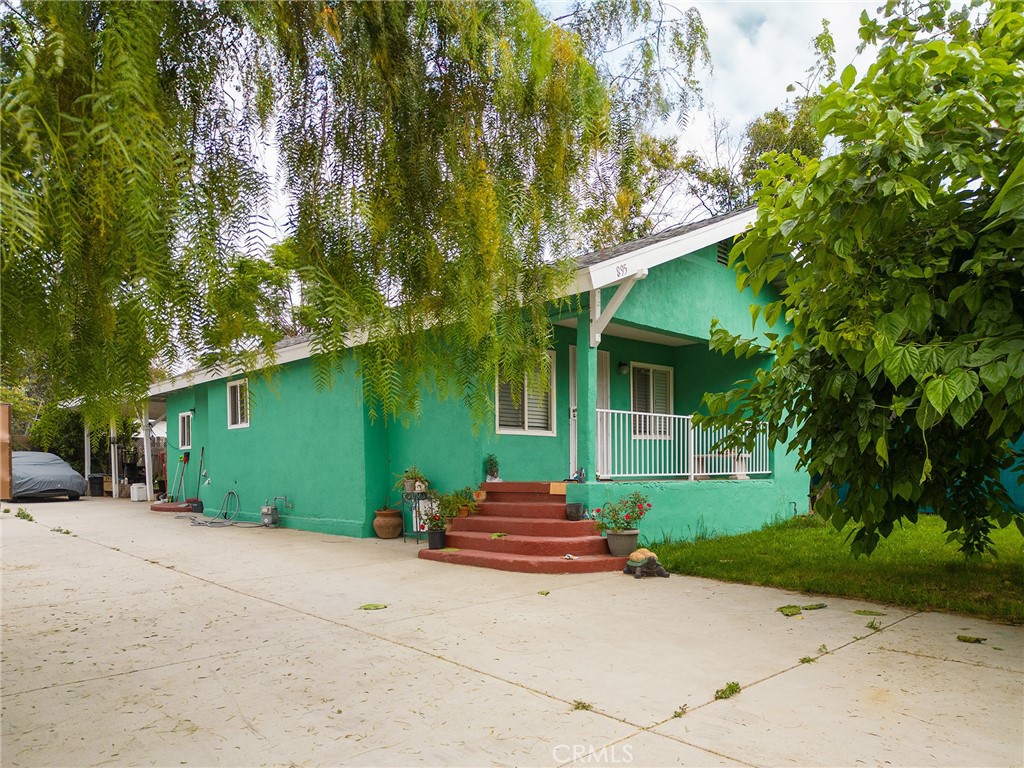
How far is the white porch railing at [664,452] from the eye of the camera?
30.9ft

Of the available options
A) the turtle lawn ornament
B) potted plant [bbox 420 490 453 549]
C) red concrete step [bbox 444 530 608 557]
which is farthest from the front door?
potted plant [bbox 420 490 453 549]

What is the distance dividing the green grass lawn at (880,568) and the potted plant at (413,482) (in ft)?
11.6

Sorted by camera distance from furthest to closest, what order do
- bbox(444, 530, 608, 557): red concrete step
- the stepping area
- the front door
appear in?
the front door, bbox(444, 530, 608, 557): red concrete step, the stepping area

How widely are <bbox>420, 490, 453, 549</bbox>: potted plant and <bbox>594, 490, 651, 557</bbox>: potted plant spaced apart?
200 centimetres

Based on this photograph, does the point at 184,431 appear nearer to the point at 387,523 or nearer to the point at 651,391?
the point at 387,523

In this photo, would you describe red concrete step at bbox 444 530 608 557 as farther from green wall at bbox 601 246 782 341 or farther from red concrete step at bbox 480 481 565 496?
green wall at bbox 601 246 782 341

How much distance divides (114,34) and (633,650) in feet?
14.3

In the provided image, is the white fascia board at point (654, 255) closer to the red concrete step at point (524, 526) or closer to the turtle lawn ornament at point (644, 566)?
the red concrete step at point (524, 526)

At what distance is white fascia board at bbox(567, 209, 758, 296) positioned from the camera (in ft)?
26.8

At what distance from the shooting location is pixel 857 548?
618 cm

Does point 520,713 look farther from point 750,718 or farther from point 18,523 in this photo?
point 18,523

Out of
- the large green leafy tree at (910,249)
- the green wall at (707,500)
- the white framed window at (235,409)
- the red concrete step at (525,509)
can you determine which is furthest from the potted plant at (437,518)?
the white framed window at (235,409)

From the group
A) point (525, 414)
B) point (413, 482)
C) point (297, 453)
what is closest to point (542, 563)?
point (525, 414)

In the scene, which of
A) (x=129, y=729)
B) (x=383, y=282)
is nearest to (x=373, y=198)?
(x=383, y=282)
